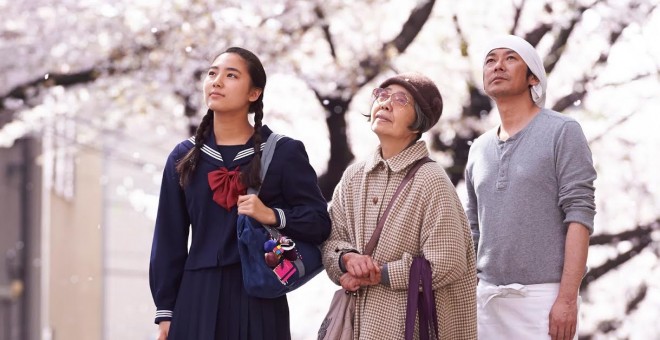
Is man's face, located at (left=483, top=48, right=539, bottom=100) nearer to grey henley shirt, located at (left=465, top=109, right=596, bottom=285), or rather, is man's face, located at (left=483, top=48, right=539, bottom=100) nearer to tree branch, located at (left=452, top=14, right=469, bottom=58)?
grey henley shirt, located at (left=465, top=109, right=596, bottom=285)

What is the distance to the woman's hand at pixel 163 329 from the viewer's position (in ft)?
9.57

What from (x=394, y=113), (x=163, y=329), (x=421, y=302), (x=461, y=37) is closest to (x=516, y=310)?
(x=421, y=302)

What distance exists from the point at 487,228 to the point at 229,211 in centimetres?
84

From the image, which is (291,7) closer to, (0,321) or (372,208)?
(372,208)

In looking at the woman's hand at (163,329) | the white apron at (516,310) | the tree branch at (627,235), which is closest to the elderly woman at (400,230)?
the white apron at (516,310)

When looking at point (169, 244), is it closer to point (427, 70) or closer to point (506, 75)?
point (506, 75)

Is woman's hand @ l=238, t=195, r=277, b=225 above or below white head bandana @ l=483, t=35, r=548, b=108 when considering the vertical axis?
below

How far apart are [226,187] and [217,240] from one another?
16 cm

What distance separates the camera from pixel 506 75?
323 cm

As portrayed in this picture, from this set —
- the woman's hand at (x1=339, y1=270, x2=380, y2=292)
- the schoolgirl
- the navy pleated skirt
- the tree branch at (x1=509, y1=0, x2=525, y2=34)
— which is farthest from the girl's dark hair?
the tree branch at (x1=509, y1=0, x2=525, y2=34)

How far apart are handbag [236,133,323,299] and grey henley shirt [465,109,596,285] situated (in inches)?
25.8

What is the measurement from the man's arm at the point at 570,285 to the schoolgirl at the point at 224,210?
2.36ft

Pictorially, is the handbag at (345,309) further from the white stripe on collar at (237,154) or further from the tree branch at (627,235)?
the tree branch at (627,235)

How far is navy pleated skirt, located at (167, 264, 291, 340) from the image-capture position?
2863 millimetres
